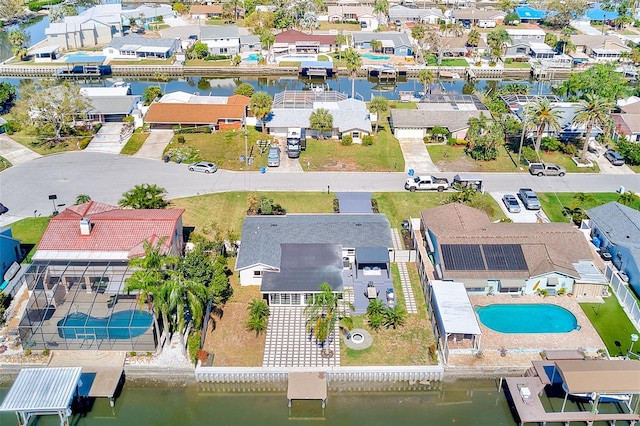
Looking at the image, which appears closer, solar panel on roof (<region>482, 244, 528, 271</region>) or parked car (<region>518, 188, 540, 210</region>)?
solar panel on roof (<region>482, 244, 528, 271</region>)

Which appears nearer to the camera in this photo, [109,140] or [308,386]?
→ [308,386]

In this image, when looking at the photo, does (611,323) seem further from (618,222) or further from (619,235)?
(618,222)

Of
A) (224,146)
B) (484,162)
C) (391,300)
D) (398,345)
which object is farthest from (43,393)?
(484,162)

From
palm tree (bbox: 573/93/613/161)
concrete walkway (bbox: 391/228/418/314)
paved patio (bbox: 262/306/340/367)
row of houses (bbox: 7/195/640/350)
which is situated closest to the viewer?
paved patio (bbox: 262/306/340/367)

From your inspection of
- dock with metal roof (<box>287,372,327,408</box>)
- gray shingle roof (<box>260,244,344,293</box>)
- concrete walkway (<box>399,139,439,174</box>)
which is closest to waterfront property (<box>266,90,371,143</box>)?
concrete walkway (<box>399,139,439,174</box>)

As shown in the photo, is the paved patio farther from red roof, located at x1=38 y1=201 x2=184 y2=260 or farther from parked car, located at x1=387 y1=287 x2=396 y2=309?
red roof, located at x1=38 y1=201 x2=184 y2=260

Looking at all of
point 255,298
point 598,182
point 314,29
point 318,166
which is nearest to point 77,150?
point 318,166

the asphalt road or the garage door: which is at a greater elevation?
the garage door
